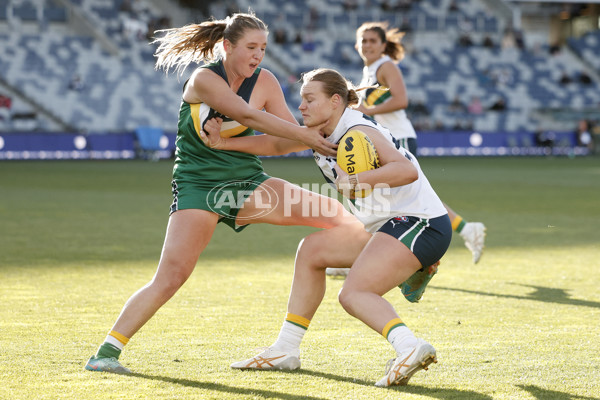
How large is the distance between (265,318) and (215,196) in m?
1.34

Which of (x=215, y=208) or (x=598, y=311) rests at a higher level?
(x=215, y=208)

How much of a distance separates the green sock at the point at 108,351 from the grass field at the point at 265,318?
144 millimetres

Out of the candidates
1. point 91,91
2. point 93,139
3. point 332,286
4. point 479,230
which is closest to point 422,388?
point 332,286

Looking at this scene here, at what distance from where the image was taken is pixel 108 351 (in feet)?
15.6

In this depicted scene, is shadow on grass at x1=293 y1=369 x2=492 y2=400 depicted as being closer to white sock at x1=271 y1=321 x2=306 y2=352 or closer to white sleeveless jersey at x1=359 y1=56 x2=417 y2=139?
white sock at x1=271 y1=321 x2=306 y2=352

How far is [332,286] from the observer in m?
7.62

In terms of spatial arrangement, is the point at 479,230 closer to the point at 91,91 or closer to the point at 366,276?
the point at 366,276

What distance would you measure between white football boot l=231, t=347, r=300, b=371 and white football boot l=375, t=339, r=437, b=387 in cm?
65

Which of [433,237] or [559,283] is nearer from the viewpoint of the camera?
[433,237]

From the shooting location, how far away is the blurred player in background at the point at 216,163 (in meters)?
4.90

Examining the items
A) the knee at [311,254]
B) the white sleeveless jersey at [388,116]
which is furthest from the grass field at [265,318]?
the white sleeveless jersey at [388,116]

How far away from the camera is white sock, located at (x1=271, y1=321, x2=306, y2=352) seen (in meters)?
4.80

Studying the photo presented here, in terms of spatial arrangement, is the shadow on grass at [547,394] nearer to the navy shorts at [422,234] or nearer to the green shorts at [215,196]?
the navy shorts at [422,234]

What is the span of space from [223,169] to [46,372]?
145 cm
